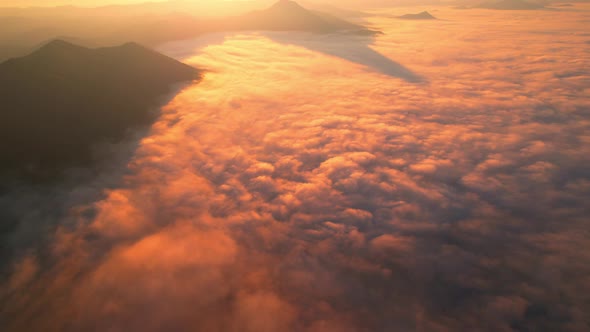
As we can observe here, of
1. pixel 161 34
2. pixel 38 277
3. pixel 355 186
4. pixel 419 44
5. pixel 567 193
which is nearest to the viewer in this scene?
pixel 38 277

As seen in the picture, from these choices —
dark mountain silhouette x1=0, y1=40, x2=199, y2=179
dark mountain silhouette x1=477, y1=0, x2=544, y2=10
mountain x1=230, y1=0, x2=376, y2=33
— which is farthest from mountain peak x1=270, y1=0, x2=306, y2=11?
dark mountain silhouette x1=477, y1=0, x2=544, y2=10

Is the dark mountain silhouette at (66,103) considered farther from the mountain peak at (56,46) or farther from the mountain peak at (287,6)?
the mountain peak at (287,6)

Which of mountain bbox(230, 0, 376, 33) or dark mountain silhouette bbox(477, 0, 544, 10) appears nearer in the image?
mountain bbox(230, 0, 376, 33)

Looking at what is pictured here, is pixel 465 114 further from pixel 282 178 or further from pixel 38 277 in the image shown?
pixel 38 277

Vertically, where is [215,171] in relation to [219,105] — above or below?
below

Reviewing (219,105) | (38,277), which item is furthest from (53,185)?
(219,105)

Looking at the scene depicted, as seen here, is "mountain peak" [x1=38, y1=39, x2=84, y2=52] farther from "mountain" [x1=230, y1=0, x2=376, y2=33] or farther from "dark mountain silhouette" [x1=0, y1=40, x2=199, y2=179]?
"mountain" [x1=230, y1=0, x2=376, y2=33]
